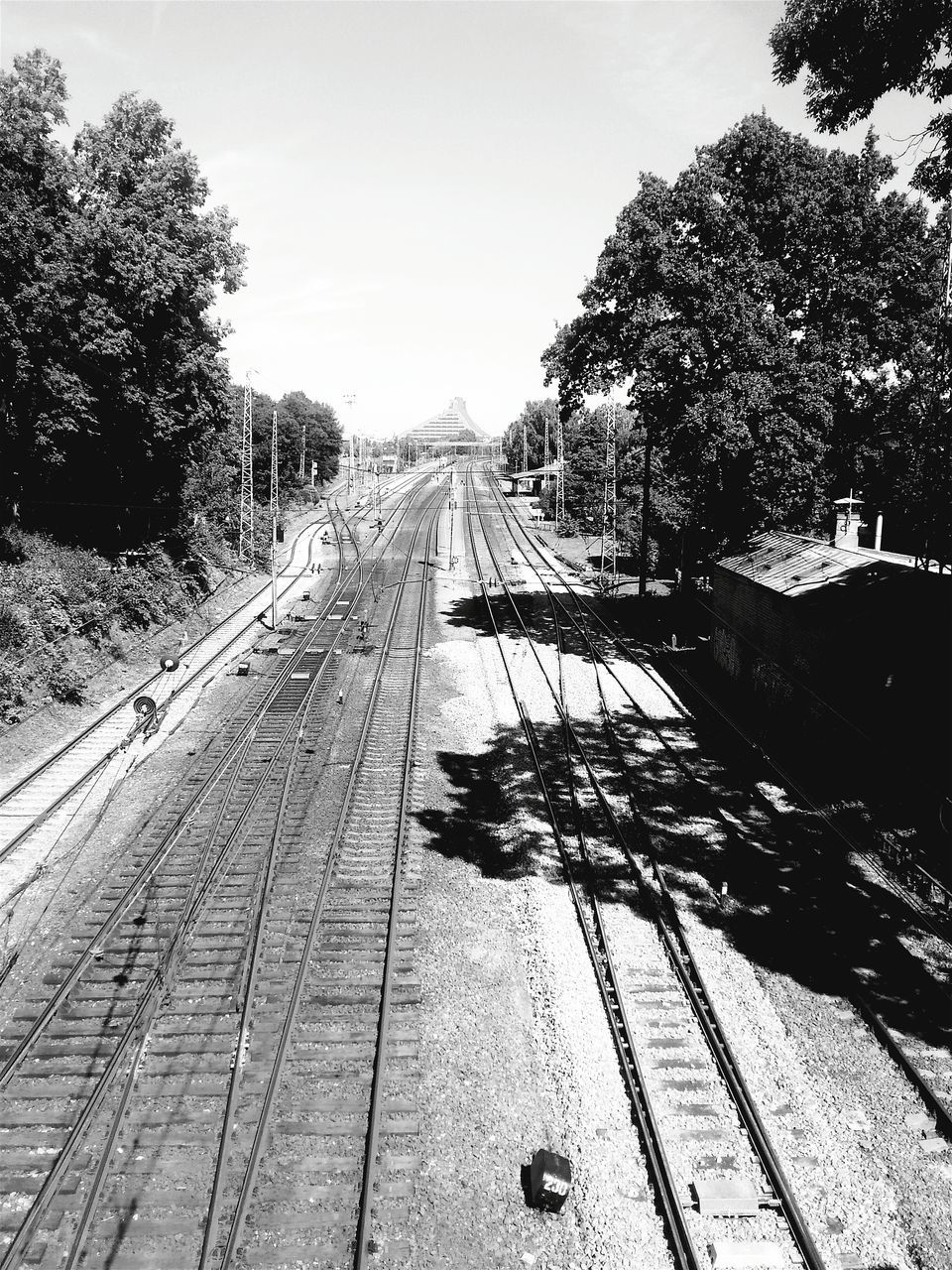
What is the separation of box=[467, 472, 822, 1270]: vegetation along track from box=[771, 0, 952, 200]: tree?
12974mm

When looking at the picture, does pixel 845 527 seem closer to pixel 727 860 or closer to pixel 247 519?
pixel 727 860

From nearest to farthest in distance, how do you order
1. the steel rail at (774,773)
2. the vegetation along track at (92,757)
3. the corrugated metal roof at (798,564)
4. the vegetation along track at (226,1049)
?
the vegetation along track at (226,1049)
the steel rail at (774,773)
the vegetation along track at (92,757)
the corrugated metal roof at (798,564)

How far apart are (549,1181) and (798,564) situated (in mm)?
17078

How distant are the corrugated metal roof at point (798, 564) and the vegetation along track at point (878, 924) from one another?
4.24 metres

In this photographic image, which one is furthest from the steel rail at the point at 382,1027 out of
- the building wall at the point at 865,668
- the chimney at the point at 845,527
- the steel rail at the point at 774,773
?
the chimney at the point at 845,527

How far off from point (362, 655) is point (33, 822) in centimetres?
1233

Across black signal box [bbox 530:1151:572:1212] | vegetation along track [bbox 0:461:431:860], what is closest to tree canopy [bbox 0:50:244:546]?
vegetation along track [bbox 0:461:431:860]

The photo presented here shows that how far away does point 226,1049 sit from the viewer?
938 centimetres

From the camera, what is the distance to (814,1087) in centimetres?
912

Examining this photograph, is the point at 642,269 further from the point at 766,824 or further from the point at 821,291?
the point at 766,824

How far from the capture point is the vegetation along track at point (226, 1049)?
293 inches

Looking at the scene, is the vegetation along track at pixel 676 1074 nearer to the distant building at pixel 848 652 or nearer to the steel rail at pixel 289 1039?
the steel rail at pixel 289 1039

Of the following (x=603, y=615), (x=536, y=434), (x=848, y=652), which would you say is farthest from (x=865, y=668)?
(x=536, y=434)

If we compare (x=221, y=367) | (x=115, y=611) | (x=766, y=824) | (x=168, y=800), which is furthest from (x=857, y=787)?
(x=221, y=367)
